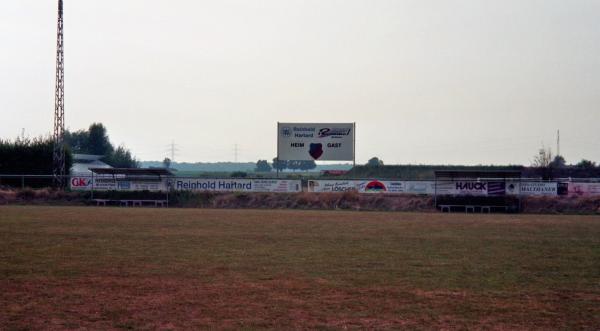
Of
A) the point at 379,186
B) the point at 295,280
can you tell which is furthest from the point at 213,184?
the point at 295,280

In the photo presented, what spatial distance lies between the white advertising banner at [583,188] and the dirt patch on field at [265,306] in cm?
3398

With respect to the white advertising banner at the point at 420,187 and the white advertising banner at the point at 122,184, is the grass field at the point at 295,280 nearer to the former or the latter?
the white advertising banner at the point at 420,187

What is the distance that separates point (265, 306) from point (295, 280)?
94.5 inches

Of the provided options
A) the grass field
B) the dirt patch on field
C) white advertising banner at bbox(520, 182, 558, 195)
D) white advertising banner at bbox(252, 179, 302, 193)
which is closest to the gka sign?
white advertising banner at bbox(252, 179, 302, 193)

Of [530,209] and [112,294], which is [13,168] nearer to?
[530,209]

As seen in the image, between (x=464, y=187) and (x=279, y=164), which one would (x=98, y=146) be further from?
(x=464, y=187)

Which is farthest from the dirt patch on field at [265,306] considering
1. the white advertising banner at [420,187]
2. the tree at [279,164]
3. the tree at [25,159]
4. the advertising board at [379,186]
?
the tree at [25,159]

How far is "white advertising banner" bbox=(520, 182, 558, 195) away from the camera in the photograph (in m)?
43.0

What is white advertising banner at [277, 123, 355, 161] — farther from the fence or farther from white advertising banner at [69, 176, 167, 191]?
white advertising banner at [69, 176, 167, 191]

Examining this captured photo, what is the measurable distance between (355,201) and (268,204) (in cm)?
599

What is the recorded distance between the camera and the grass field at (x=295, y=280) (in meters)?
9.92

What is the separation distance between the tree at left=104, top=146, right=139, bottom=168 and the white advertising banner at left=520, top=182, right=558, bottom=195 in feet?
237

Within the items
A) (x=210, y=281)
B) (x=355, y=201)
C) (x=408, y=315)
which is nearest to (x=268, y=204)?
(x=355, y=201)

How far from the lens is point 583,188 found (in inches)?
1704
